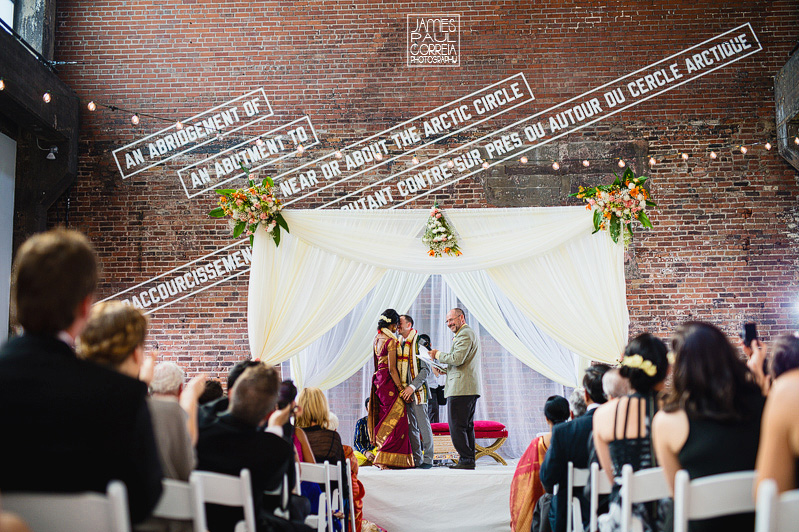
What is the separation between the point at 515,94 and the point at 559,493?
17.3 feet

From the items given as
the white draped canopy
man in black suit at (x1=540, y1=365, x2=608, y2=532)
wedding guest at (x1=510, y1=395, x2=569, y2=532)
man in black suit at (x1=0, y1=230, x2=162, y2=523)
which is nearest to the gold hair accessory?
man in black suit at (x1=540, y1=365, x2=608, y2=532)

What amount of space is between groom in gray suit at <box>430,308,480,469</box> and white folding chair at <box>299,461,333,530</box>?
259 cm

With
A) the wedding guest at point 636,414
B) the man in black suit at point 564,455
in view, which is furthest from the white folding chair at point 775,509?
the man in black suit at point 564,455

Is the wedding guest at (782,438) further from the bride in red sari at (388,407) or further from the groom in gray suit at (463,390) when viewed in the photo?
the bride in red sari at (388,407)

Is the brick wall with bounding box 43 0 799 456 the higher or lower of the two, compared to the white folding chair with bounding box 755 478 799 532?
higher

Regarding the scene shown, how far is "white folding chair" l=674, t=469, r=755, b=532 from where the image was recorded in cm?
198

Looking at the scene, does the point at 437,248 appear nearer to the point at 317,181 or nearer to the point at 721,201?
the point at 317,181

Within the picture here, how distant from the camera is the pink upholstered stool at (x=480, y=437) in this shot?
21.9 feet

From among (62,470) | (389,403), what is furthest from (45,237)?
(389,403)

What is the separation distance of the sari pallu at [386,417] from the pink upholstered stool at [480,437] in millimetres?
677

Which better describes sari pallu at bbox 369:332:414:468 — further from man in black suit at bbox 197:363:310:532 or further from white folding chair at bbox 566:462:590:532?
man in black suit at bbox 197:363:310:532

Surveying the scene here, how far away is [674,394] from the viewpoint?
2.27m

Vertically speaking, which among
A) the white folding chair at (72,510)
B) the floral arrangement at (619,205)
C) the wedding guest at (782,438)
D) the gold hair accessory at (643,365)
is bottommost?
the white folding chair at (72,510)

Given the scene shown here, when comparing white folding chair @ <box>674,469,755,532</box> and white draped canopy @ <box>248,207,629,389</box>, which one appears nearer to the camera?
white folding chair @ <box>674,469,755,532</box>
